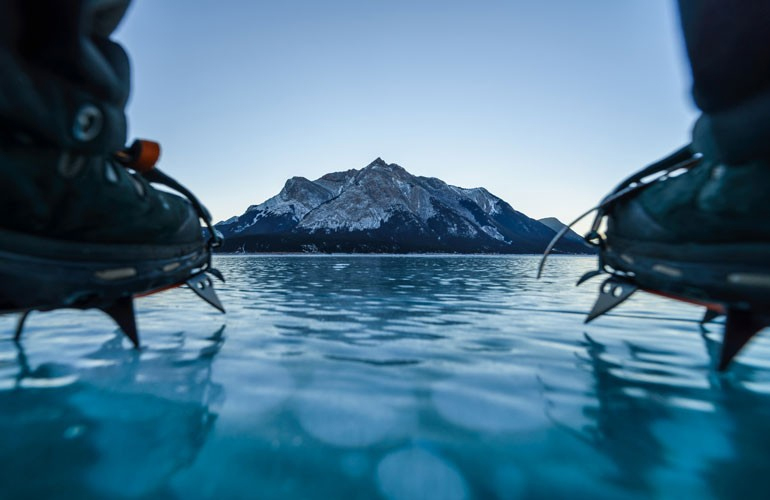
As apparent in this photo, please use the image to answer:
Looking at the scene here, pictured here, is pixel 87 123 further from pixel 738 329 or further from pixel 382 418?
pixel 738 329

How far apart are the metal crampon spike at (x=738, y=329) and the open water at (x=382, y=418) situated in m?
0.27

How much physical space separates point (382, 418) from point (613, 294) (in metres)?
2.70

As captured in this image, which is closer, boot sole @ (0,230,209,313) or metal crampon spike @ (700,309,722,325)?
boot sole @ (0,230,209,313)

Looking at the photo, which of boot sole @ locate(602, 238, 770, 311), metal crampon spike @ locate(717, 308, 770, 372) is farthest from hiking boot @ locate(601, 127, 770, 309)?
metal crampon spike @ locate(717, 308, 770, 372)

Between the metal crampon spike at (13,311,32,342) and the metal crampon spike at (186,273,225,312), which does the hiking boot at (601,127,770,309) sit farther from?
the metal crampon spike at (13,311,32,342)

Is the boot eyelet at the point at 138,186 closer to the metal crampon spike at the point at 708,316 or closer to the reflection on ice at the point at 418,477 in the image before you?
the reflection on ice at the point at 418,477

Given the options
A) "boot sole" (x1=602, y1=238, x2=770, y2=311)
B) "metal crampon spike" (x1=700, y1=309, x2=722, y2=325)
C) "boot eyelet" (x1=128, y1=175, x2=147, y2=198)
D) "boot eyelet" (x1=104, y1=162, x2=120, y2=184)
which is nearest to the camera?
"boot sole" (x1=602, y1=238, x2=770, y2=311)

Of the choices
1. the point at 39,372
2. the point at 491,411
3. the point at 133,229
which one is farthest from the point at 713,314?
the point at 39,372

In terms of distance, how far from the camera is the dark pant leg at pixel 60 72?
4.91 feet

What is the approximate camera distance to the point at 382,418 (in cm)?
209

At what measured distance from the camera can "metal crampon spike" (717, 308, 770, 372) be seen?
236cm

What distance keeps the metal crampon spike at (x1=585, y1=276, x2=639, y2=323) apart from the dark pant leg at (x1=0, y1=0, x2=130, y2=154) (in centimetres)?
396

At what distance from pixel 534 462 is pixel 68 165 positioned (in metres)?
2.70

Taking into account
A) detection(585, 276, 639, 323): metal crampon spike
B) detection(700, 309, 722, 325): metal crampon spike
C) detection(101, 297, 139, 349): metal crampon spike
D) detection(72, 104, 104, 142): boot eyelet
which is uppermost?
detection(72, 104, 104, 142): boot eyelet
